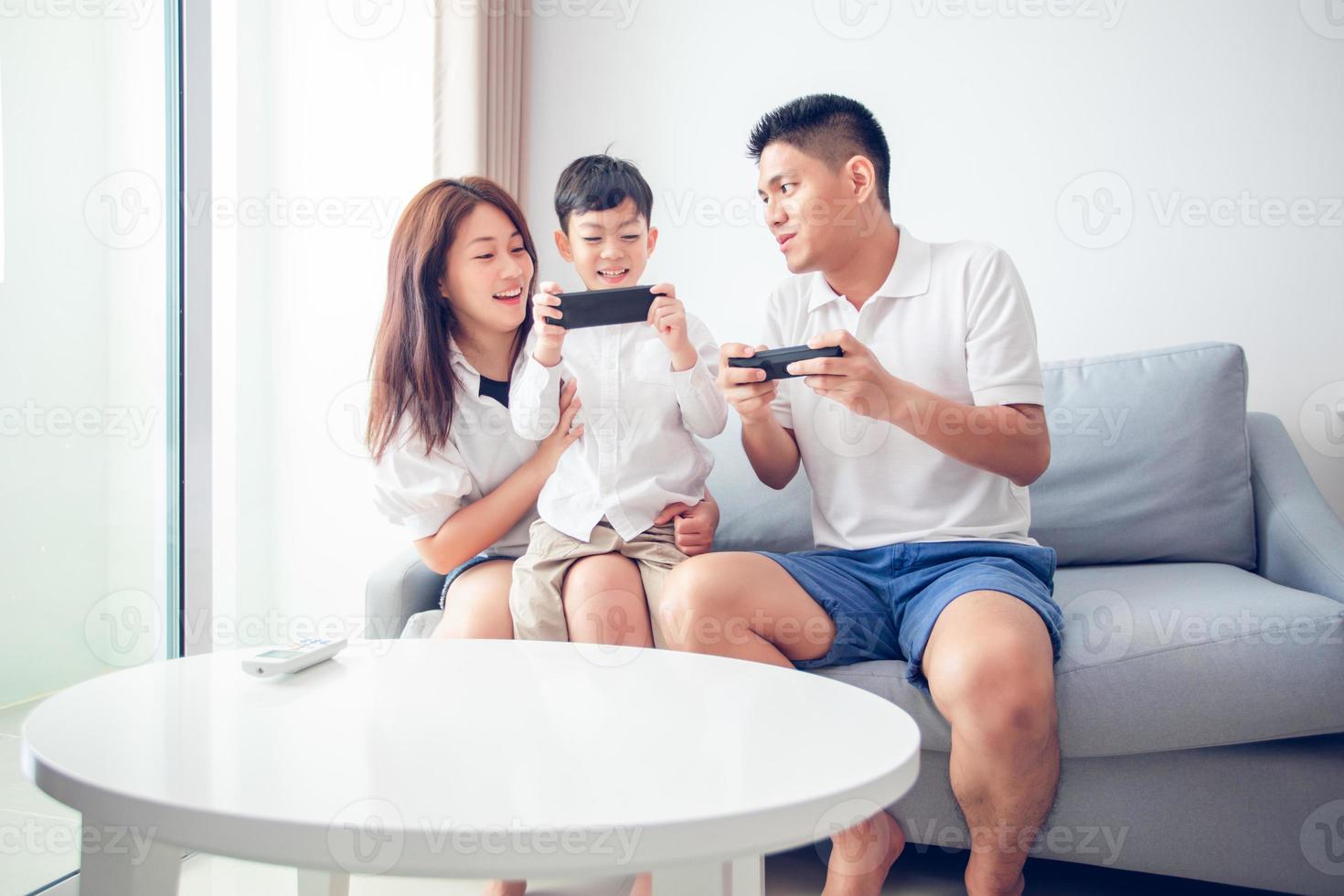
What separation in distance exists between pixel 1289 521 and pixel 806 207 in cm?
100

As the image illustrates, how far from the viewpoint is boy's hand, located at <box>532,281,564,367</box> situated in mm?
1457

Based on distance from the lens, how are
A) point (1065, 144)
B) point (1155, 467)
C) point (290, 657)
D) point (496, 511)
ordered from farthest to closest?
point (1065, 144)
point (1155, 467)
point (496, 511)
point (290, 657)

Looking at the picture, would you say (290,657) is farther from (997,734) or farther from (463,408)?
(997,734)

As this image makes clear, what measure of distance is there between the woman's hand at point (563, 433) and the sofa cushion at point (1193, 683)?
59 cm

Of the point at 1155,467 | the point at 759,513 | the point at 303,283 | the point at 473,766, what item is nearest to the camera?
the point at 473,766

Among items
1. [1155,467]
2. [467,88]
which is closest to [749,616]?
[1155,467]

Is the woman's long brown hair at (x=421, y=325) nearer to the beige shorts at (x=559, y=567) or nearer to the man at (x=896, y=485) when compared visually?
the beige shorts at (x=559, y=567)

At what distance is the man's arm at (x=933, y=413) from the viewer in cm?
133

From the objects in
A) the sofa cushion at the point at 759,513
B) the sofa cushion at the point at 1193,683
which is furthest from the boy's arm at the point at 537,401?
the sofa cushion at the point at 1193,683

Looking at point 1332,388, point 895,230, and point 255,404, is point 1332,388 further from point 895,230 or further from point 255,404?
point 255,404

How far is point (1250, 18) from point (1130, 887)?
5.81ft

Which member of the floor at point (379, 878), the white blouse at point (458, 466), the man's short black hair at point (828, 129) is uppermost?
the man's short black hair at point (828, 129)

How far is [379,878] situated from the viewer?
1472 mm

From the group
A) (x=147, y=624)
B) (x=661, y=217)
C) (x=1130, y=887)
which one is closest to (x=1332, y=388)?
(x=1130, y=887)
